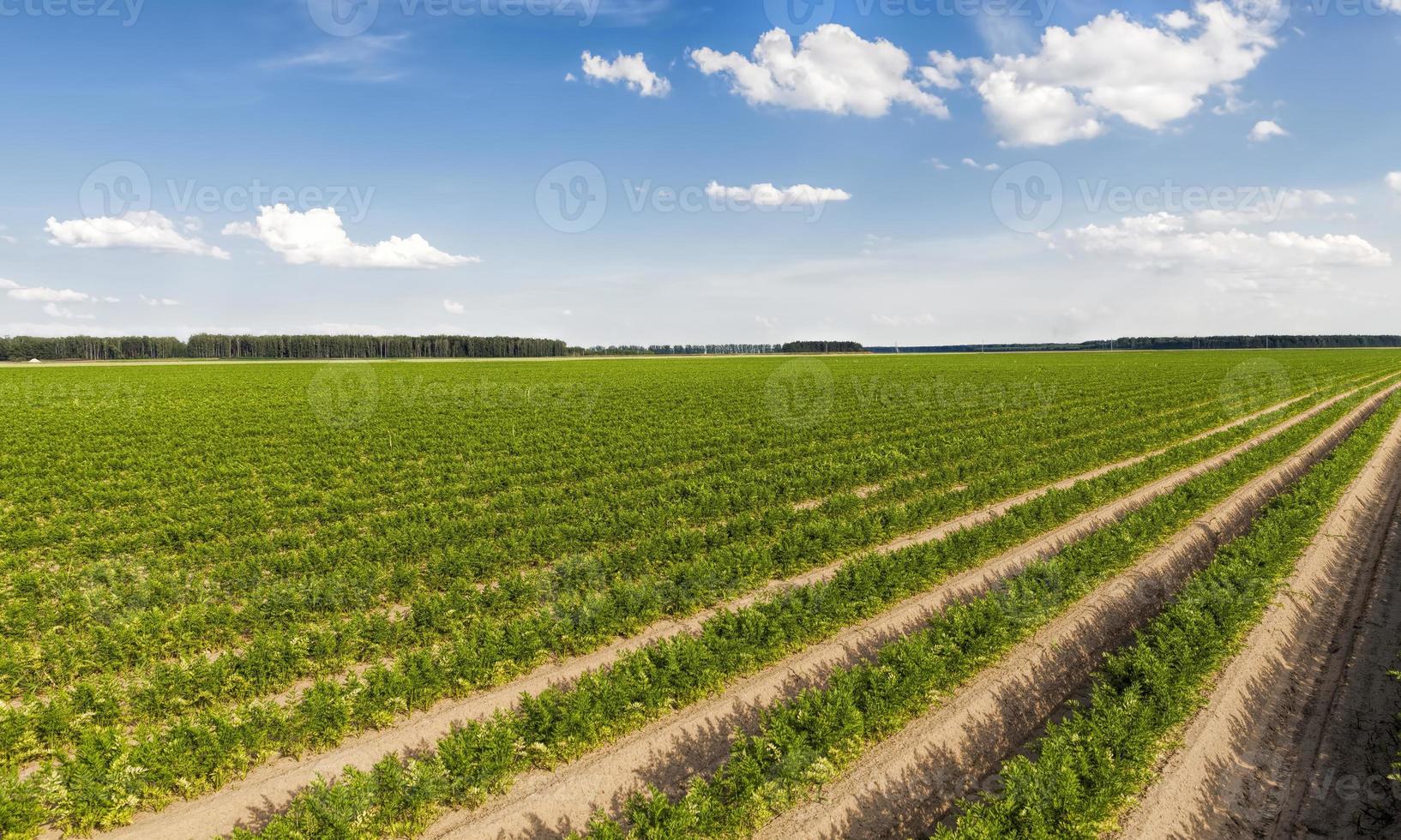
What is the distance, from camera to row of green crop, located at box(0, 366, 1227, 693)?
10.2 meters

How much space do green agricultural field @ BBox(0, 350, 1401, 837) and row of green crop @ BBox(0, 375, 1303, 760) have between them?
0.17 feet

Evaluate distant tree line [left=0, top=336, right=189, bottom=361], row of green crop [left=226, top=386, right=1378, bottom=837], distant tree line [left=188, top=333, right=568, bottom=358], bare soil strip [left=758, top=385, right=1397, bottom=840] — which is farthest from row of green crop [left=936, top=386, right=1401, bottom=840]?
distant tree line [left=0, top=336, right=189, bottom=361]

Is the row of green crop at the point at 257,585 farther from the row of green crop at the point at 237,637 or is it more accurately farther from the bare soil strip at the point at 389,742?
the bare soil strip at the point at 389,742

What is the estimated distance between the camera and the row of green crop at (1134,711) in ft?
22.5

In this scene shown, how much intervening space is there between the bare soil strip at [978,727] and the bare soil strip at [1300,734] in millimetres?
1655

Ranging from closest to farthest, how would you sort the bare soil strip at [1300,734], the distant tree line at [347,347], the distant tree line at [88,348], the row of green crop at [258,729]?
1. the row of green crop at [258,729]
2. the bare soil strip at [1300,734]
3. the distant tree line at [88,348]
4. the distant tree line at [347,347]

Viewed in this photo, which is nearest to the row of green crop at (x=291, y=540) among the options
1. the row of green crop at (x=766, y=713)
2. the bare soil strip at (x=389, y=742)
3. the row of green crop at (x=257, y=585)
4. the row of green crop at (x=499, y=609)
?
the row of green crop at (x=257, y=585)

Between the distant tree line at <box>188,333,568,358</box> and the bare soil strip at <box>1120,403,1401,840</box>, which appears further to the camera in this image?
the distant tree line at <box>188,333,568,358</box>

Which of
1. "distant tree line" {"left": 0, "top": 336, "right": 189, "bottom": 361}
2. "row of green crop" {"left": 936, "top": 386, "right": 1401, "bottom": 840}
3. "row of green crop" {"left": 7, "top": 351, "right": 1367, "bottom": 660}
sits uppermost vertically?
"distant tree line" {"left": 0, "top": 336, "right": 189, "bottom": 361}

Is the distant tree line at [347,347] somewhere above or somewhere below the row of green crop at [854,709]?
above

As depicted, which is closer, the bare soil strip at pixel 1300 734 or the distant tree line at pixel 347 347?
the bare soil strip at pixel 1300 734

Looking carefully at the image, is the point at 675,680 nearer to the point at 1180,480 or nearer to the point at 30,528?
the point at 30,528

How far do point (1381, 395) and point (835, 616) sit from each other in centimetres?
6181

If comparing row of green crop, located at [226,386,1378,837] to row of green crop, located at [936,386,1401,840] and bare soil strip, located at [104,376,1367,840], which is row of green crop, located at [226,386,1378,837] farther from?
row of green crop, located at [936,386,1401,840]
